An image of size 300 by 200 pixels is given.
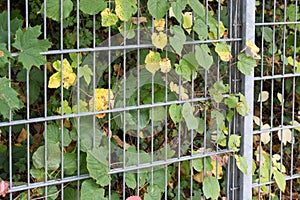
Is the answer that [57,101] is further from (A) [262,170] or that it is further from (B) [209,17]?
(A) [262,170]

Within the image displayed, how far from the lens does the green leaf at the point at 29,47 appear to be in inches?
103

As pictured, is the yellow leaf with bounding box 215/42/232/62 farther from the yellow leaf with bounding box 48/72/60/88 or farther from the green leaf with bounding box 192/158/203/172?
the yellow leaf with bounding box 48/72/60/88

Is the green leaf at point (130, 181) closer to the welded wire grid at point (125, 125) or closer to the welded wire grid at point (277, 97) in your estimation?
the welded wire grid at point (125, 125)

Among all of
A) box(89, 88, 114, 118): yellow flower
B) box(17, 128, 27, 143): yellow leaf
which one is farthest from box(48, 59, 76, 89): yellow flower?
box(17, 128, 27, 143): yellow leaf

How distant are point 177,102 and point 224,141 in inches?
13.0

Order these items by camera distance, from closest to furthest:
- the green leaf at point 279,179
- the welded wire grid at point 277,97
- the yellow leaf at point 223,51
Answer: the yellow leaf at point 223,51
the green leaf at point 279,179
the welded wire grid at point 277,97

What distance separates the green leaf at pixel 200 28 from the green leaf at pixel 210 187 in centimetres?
60

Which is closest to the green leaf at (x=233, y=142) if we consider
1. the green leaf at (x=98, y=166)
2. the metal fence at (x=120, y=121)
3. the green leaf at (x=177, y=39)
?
the metal fence at (x=120, y=121)

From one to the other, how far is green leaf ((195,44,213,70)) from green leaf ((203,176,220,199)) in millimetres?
486

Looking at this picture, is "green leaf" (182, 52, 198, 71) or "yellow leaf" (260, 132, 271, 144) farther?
"yellow leaf" (260, 132, 271, 144)

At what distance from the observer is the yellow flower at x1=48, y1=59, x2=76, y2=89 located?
2.78 m

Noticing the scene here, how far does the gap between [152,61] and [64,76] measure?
0.38 m

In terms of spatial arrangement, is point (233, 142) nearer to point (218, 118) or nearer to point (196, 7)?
point (218, 118)

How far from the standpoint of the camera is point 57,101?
3.13 metres
